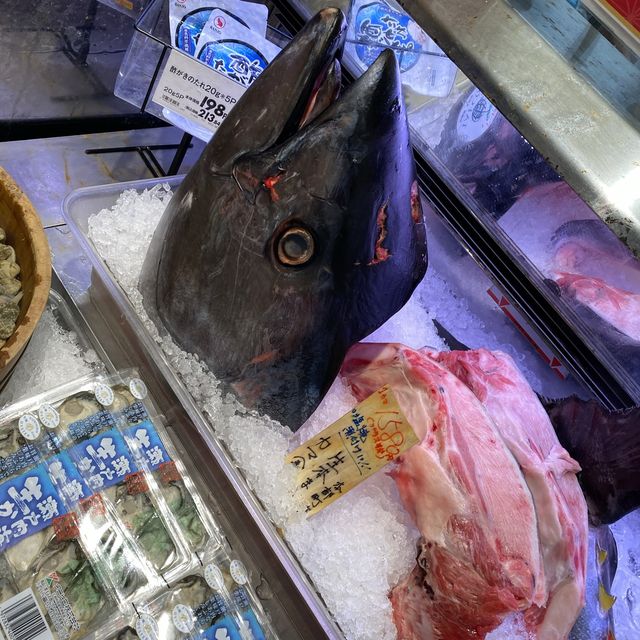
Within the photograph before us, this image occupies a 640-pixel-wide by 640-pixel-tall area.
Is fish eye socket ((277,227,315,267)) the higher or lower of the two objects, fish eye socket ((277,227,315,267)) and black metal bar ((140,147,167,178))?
the higher

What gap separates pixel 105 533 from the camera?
50.8 inches

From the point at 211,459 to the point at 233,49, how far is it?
130 cm

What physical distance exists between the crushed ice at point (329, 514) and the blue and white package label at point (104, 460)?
0.63 feet

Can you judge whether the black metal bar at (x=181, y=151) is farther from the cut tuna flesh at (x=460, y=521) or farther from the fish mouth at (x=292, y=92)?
the cut tuna flesh at (x=460, y=521)

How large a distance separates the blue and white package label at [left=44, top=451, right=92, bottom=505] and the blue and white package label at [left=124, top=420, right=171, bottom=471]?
5.2 inches

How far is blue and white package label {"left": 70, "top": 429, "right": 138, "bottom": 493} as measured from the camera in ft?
4.36

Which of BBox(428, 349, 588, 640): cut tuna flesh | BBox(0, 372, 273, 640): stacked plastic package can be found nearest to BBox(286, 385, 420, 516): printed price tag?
BBox(0, 372, 273, 640): stacked plastic package

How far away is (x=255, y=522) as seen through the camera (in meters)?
1.40

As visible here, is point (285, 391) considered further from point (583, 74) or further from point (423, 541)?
point (583, 74)

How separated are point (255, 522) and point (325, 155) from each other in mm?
792

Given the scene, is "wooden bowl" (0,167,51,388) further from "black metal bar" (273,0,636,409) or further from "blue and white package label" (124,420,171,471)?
"black metal bar" (273,0,636,409)

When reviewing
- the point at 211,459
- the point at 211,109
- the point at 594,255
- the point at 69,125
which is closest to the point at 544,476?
the point at 594,255

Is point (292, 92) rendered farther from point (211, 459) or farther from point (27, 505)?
point (27, 505)

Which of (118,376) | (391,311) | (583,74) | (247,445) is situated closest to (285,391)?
(247,445)
